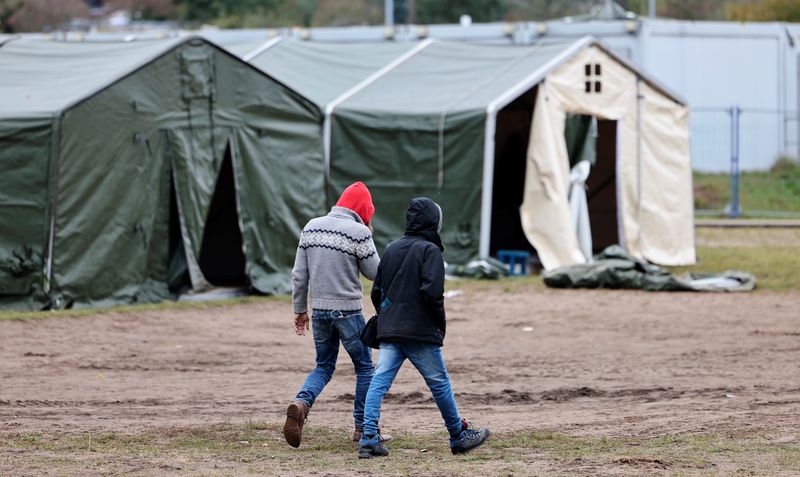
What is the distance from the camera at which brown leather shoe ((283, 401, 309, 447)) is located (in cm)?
826

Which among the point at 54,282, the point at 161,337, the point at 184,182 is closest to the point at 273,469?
the point at 161,337

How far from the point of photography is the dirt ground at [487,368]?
31.6ft

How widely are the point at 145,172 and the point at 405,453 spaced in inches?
356

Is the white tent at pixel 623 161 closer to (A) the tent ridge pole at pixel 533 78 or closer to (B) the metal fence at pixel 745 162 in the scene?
(A) the tent ridge pole at pixel 533 78

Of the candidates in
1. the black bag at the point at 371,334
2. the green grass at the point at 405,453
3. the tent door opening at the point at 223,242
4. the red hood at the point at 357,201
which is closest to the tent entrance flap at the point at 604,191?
the tent door opening at the point at 223,242

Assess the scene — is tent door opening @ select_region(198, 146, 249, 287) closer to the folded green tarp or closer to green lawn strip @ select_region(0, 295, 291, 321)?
green lawn strip @ select_region(0, 295, 291, 321)

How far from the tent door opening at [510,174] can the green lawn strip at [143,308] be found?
613 centimetres

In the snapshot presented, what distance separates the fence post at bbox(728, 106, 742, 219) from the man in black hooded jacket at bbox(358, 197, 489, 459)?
876 inches

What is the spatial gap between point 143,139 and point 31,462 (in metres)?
9.10

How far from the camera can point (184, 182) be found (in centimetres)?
1695

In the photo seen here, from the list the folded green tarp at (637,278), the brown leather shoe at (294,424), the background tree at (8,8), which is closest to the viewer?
the brown leather shoe at (294,424)

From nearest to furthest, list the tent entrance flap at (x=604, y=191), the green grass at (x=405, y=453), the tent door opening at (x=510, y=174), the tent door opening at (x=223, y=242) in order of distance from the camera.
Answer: the green grass at (x=405, y=453) → the tent door opening at (x=223, y=242) → the tent door opening at (x=510, y=174) → the tent entrance flap at (x=604, y=191)

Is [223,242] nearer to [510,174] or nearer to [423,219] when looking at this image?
[510,174]

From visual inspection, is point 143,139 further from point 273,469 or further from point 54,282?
point 273,469
